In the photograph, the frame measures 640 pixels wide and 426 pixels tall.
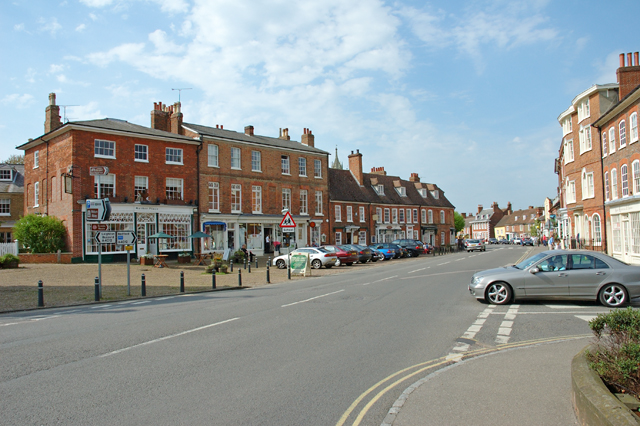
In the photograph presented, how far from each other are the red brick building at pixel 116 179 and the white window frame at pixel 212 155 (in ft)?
4.08

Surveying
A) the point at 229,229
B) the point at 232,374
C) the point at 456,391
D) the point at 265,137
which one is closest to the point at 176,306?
the point at 232,374

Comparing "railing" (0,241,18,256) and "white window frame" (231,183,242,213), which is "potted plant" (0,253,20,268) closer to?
"railing" (0,241,18,256)

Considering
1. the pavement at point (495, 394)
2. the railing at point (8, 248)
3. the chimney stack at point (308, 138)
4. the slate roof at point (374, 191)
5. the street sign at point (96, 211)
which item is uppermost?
the chimney stack at point (308, 138)

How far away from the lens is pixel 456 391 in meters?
5.74

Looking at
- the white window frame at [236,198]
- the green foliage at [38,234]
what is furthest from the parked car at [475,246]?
the green foliage at [38,234]

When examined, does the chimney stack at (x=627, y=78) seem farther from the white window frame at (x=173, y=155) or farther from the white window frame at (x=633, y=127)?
the white window frame at (x=173, y=155)

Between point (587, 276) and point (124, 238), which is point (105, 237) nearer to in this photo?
point (124, 238)

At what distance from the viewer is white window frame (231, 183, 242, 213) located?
126 ft

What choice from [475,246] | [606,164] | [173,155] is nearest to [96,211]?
[173,155]

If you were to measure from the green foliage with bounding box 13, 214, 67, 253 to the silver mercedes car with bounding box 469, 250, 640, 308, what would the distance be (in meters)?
27.1

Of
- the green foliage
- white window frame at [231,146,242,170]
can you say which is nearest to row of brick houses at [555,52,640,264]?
white window frame at [231,146,242,170]

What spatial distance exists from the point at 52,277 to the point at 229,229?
16.7 m

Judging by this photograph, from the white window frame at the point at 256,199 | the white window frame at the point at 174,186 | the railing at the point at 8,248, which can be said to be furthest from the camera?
the white window frame at the point at 256,199

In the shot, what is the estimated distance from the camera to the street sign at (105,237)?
53.3 feet
